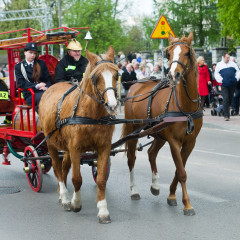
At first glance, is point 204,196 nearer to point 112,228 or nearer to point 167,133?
point 167,133

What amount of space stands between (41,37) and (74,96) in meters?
2.26

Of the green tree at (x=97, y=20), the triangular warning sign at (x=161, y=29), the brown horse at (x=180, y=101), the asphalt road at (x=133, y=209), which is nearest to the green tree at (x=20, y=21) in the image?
the green tree at (x=97, y=20)

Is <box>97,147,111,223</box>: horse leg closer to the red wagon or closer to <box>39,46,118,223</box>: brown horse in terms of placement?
<box>39,46,118,223</box>: brown horse

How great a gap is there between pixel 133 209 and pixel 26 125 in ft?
8.59

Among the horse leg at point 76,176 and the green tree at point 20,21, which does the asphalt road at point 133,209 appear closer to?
the horse leg at point 76,176

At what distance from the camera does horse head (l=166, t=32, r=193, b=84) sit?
660 cm

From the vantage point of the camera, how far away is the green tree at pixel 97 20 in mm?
38844

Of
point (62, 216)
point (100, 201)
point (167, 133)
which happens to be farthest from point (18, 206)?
point (167, 133)

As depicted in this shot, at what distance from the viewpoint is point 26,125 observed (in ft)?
29.0

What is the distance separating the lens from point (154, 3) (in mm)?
41156

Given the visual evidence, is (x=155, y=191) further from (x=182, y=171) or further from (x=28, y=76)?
(x=28, y=76)

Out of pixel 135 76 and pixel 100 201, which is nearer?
pixel 100 201

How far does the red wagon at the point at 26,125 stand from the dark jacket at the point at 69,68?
0.45 metres

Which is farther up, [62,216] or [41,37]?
[41,37]
